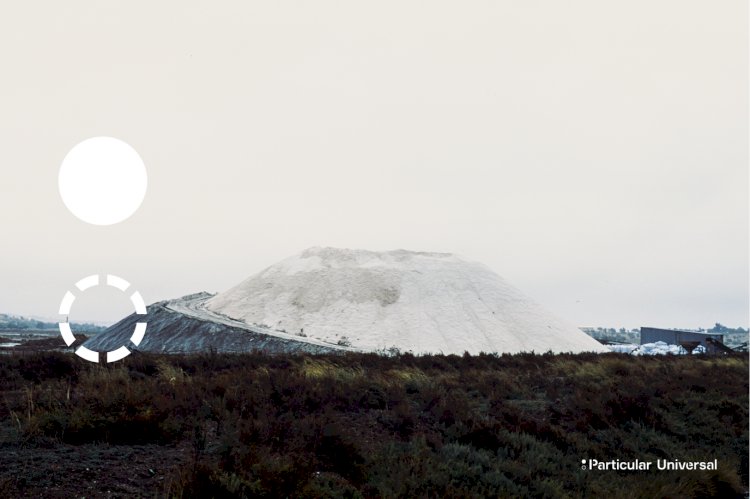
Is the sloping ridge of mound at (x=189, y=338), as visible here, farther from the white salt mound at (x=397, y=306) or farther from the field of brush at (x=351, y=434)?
the field of brush at (x=351, y=434)

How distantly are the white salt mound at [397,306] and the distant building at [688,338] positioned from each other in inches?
265

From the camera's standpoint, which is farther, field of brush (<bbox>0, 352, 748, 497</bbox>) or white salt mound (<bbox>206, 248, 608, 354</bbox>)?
white salt mound (<bbox>206, 248, 608, 354</bbox>)

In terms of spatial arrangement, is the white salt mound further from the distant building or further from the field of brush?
the field of brush

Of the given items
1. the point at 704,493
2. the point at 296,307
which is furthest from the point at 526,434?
the point at 296,307

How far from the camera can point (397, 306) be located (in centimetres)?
4241

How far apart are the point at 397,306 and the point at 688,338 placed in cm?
3051

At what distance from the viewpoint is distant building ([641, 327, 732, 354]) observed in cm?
4109

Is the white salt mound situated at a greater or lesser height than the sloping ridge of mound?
greater

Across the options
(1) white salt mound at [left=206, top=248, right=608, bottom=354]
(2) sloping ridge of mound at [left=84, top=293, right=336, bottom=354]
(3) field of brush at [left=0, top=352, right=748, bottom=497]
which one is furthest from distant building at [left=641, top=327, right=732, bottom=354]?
(2) sloping ridge of mound at [left=84, top=293, right=336, bottom=354]

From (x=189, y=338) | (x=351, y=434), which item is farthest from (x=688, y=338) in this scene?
(x=351, y=434)

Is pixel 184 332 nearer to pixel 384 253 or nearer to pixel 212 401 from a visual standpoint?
pixel 384 253

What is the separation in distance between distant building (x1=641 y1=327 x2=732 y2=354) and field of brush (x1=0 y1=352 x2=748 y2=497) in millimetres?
26537

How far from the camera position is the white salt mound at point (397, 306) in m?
38.5

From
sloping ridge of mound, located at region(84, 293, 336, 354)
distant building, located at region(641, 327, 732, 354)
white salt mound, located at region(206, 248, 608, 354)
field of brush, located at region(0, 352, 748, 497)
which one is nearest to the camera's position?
field of brush, located at region(0, 352, 748, 497)
